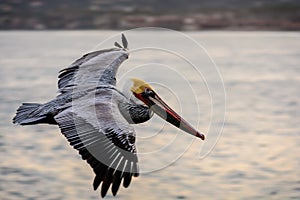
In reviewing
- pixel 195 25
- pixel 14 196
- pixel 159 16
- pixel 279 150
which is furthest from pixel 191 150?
pixel 195 25

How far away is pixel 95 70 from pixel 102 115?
5.67ft

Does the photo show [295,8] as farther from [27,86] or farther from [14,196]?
[14,196]

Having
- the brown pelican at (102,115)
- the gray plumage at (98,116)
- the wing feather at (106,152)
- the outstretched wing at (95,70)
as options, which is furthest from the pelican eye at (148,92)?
the wing feather at (106,152)

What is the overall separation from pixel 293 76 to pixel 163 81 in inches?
204

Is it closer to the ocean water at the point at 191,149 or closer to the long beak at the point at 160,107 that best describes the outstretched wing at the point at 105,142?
the long beak at the point at 160,107

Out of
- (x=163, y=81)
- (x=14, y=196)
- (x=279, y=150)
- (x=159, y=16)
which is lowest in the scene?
(x=14, y=196)

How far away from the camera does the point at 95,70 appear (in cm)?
1060

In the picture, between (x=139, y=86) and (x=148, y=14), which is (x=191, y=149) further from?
(x=148, y=14)

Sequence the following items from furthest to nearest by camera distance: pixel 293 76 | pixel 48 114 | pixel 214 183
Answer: pixel 293 76, pixel 214 183, pixel 48 114

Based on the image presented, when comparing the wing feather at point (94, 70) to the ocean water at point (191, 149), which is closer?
the wing feather at point (94, 70)

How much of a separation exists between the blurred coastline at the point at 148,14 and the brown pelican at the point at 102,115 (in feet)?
175

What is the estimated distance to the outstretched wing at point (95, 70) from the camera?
409 inches

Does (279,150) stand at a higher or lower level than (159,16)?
lower

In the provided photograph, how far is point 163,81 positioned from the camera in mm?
27000
